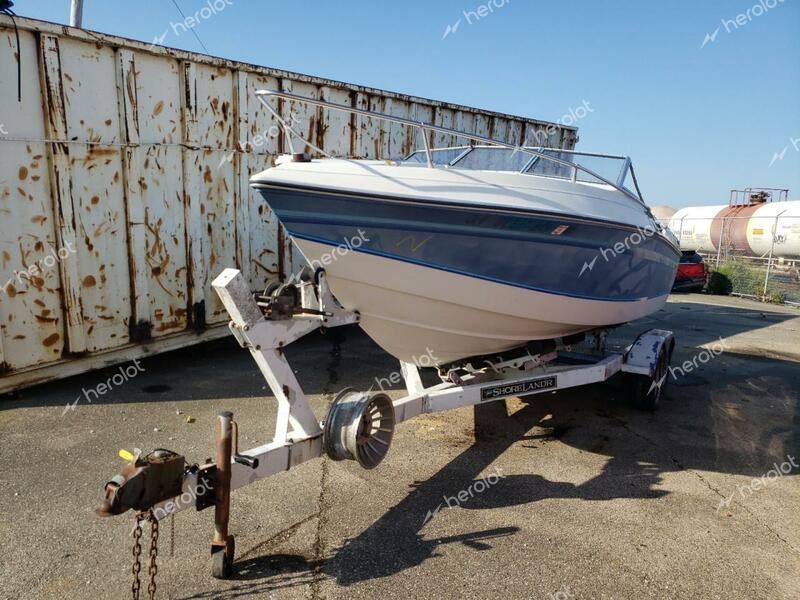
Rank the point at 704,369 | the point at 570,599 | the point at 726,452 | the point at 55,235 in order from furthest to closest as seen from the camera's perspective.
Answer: the point at 704,369, the point at 55,235, the point at 726,452, the point at 570,599

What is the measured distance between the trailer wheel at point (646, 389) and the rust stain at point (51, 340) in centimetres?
514

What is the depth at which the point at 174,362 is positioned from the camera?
19.7 ft

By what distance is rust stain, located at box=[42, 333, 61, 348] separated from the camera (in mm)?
4754

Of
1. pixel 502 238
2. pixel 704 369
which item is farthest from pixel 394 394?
pixel 704 369

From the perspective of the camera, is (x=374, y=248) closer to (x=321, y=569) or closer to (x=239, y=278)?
(x=239, y=278)

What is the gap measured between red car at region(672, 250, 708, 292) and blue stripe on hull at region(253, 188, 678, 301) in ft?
38.3

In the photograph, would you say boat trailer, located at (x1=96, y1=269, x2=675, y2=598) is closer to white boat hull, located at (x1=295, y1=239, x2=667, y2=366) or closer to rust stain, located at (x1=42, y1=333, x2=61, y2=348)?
white boat hull, located at (x1=295, y1=239, x2=667, y2=366)

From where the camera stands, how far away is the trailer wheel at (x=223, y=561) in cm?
251

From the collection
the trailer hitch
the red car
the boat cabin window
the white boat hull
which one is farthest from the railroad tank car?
the trailer hitch

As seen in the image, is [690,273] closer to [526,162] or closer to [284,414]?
[526,162]

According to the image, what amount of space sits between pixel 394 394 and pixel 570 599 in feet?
9.76

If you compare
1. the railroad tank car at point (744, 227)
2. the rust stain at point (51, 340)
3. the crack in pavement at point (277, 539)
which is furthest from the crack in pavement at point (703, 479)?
the railroad tank car at point (744, 227)

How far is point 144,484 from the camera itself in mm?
2195

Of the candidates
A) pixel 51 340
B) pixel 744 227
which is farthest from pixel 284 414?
pixel 744 227
